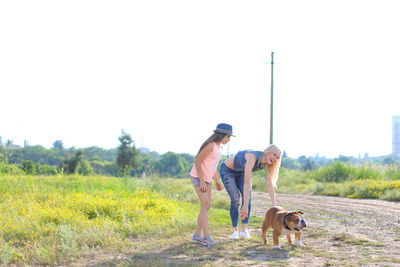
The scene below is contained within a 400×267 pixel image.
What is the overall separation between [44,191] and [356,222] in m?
7.78

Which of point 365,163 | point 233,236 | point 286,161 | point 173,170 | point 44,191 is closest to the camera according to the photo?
point 233,236

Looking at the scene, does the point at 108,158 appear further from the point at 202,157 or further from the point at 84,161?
the point at 202,157

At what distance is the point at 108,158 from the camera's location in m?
131

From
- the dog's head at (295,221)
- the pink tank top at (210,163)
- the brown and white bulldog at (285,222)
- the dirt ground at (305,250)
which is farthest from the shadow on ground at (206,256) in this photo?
the pink tank top at (210,163)

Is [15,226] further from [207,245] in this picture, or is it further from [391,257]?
[391,257]

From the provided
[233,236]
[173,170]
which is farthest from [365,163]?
[173,170]

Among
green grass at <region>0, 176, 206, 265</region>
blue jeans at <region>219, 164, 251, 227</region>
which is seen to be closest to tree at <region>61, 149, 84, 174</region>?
green grass at <region>0, 176, 206, 265</region>

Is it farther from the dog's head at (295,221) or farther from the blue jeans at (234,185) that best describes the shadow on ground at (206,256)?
the blue jeans at (234,185)

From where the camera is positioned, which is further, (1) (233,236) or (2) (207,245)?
(1) (233,236)

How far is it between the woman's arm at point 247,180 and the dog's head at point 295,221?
25.7 inches

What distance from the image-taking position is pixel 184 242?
628 centimetres

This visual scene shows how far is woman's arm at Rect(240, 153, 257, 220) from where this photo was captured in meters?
5.83

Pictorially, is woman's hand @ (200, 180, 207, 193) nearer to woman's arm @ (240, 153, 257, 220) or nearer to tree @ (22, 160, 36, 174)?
woman's arm @ (240, 153, 257, 220)

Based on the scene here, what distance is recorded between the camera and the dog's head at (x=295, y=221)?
17.3ft
